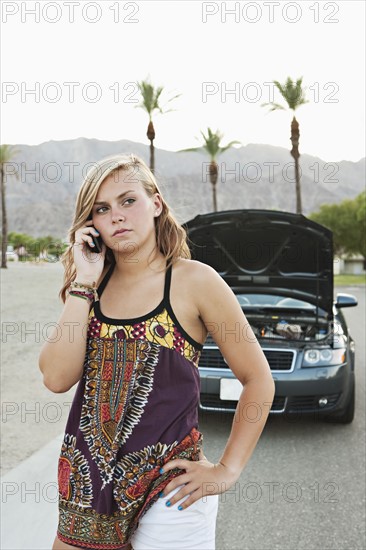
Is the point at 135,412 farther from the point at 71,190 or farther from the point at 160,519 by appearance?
the point at 71,190

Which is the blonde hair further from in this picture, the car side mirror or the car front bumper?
the car side mirror

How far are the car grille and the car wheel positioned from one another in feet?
2.39

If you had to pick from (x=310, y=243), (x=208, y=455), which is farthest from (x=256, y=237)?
(x=208, y=455)

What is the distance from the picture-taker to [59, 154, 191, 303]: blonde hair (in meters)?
1.81

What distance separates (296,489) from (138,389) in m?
3.11

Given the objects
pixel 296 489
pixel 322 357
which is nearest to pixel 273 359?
pixel 322 357

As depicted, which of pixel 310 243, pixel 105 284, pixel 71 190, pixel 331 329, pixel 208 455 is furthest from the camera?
pixel 71 190

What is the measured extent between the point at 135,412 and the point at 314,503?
2888 millimetres

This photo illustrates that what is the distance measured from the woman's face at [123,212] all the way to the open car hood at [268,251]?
424 centimetres

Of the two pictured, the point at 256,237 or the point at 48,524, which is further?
the point at 256,237

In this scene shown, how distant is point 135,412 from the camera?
167cm

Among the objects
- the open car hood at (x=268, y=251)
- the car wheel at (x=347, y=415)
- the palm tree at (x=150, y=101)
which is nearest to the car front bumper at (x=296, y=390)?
the car wheel at (x=347, y=415)

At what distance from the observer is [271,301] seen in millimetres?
6984

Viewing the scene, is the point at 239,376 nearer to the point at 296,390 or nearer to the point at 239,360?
the point at 239,360
